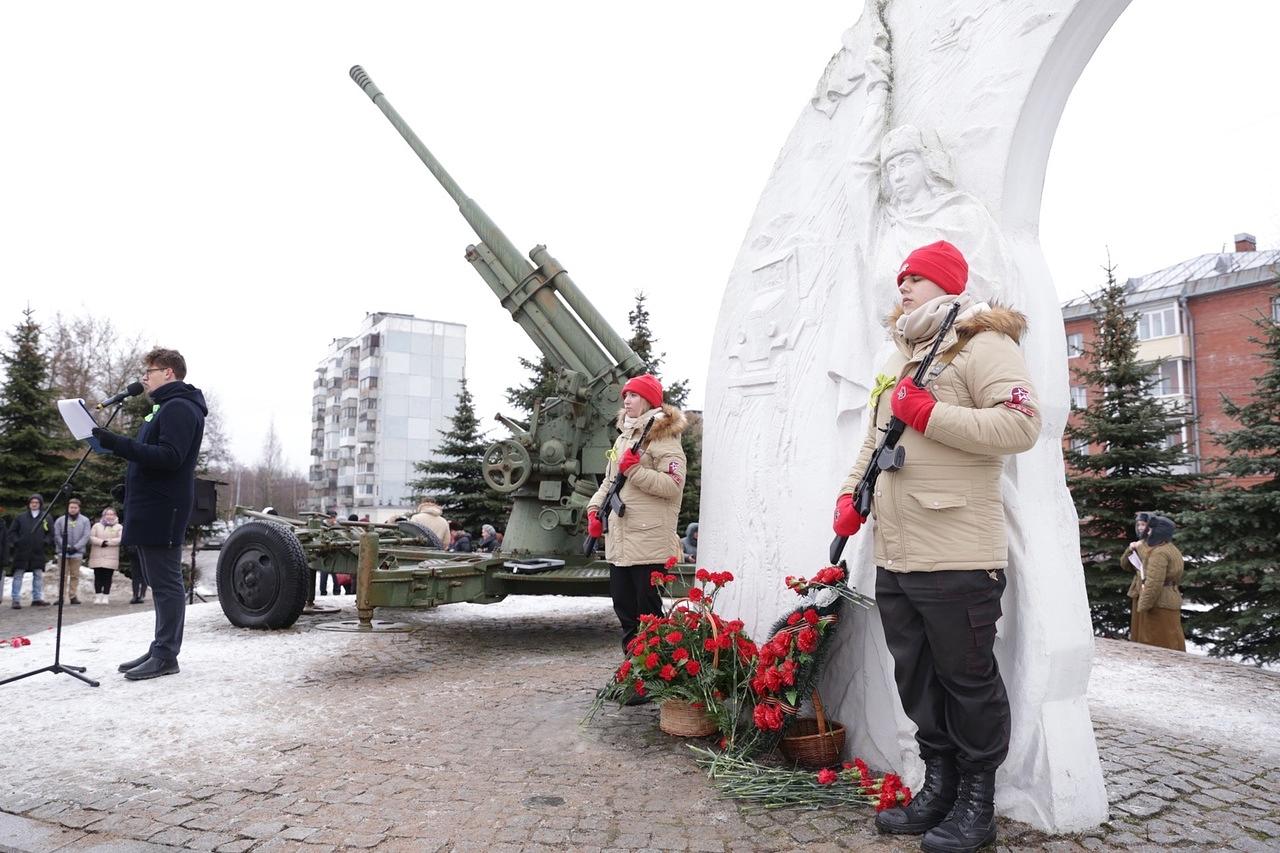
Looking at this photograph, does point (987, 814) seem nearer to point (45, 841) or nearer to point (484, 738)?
point (484, 738)

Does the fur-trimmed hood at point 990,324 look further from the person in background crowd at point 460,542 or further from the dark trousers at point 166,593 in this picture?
the person in background crowd at point 460,542

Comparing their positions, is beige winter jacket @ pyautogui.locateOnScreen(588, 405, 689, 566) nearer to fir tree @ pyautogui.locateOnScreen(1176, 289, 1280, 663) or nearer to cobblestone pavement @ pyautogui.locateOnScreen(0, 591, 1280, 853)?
cobblestone pavement @ pyautogui.locateOnScreen(0, 591, 1280, 853)

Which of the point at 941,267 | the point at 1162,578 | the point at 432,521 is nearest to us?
the point at 941,267

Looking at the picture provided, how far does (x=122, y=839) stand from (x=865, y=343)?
10.5 ft

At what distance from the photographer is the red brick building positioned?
2600 cm

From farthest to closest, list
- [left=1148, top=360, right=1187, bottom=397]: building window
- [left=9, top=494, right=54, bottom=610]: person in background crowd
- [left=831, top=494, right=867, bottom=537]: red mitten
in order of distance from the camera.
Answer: [left=1148, top=360, right=1187, bottom=397]: building window → [left=9, top=494, right=54, bottom=610]: person in background crowd → [left=831, top=494, right=867, bottom=537]: red mitten

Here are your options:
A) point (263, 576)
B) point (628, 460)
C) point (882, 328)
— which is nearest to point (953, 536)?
point (882, 328)

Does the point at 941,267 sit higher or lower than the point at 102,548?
higher

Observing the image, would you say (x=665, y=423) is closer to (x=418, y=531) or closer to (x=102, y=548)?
(x=418, y=531)

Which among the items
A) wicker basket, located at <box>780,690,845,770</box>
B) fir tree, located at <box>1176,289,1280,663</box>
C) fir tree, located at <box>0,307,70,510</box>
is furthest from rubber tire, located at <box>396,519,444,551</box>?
fir tree, located at <box>0,307,70,510</box>

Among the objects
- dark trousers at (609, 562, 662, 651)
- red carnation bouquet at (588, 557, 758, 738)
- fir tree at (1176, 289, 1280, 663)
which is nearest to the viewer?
red carnation bouquet at (588, 557, 758, 738)

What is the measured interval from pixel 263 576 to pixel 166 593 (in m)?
1.85

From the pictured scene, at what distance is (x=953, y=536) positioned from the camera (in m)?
2.64

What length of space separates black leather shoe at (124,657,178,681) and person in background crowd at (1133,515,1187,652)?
7374mm
